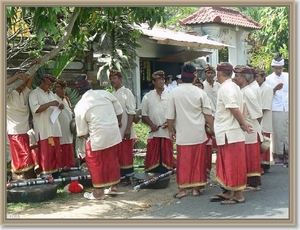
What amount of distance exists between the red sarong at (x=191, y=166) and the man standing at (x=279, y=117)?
2846 millimetres

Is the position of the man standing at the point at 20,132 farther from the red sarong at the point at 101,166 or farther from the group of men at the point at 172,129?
the red sarong at the point at 101,166

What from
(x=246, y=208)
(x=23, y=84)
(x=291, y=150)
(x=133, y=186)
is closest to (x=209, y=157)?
(x=133, y=186)

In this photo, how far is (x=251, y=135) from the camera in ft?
25.0

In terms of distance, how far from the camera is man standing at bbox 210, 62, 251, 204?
6711 millimetres

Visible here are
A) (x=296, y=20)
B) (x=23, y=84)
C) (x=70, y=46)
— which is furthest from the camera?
(x=70, y=46)

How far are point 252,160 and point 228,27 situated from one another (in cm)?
370

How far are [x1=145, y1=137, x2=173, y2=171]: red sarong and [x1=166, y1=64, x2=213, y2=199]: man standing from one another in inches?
40.0

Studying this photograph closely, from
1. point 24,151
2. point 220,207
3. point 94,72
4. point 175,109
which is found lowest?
point 220,207

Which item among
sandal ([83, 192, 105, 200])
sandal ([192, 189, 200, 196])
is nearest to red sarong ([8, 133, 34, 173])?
sandal ([83, 192, 105, 200])

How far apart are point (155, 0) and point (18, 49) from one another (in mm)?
4069

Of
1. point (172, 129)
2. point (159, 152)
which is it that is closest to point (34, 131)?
point (159, 152)

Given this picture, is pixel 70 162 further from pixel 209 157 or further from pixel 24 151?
pixel 209 157

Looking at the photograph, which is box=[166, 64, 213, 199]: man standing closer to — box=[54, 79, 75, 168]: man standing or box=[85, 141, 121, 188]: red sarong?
box=[85, 141, 121, 188]: red sarong

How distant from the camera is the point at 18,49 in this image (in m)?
9.21
